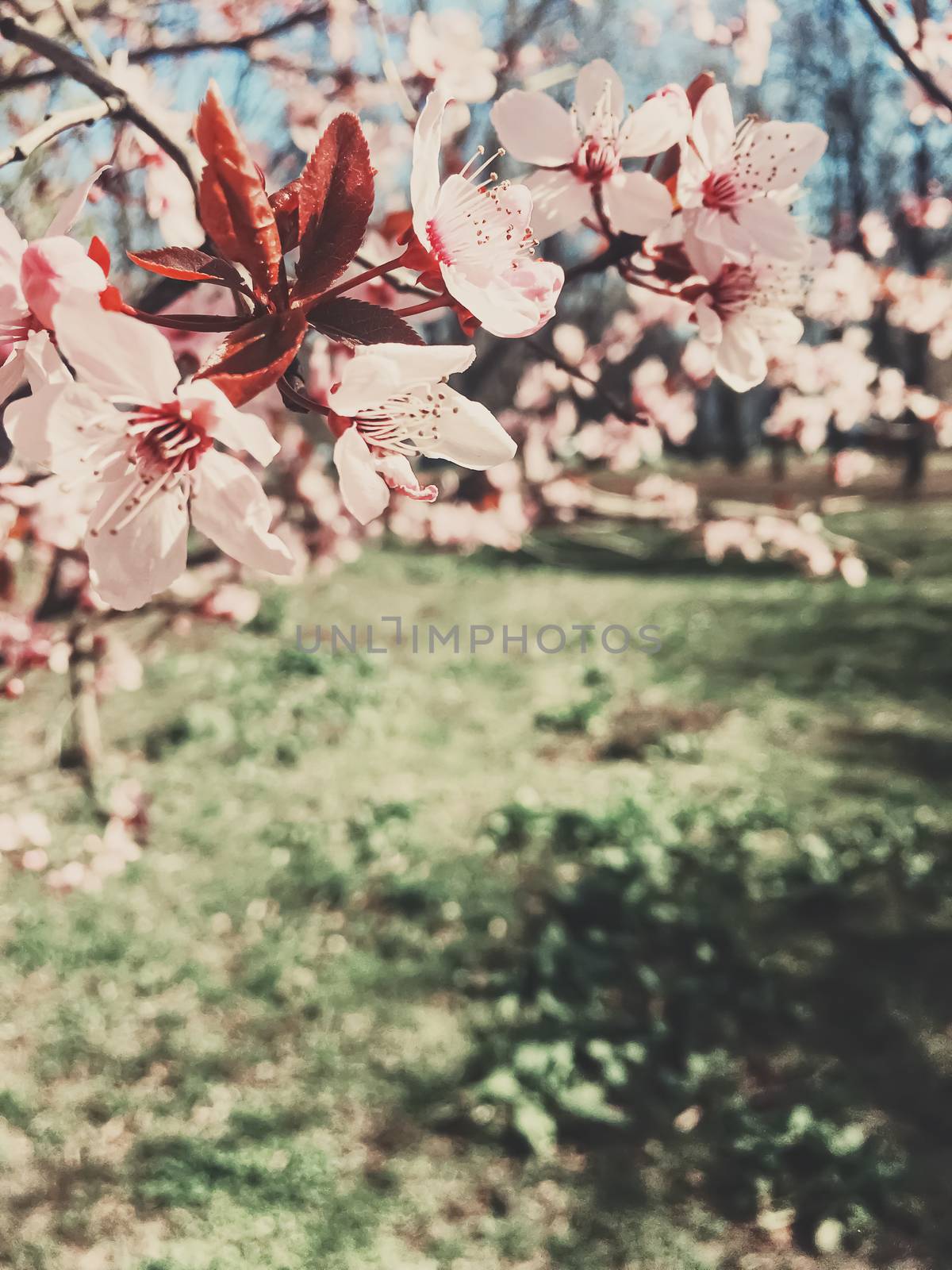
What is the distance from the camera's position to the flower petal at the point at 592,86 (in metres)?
0.84

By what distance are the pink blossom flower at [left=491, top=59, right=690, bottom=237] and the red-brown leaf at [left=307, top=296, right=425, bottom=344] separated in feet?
0.95

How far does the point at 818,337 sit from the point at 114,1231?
75.1 ft

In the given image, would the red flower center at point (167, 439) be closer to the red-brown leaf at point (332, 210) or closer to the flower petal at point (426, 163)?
the red-brown leaf at point (332, 210)

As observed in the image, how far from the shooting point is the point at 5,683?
2.13 m

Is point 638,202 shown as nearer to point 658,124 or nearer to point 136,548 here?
point 658,124

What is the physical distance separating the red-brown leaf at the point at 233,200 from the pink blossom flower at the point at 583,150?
13.5 inches

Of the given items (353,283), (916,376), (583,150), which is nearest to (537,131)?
(583,150)

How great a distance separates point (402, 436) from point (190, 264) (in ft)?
0.56

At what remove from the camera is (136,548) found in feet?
1.99

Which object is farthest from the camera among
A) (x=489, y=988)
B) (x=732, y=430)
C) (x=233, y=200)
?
(x=732, y=430)

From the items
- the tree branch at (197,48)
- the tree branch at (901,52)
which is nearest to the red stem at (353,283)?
the tree branch at (901,52)

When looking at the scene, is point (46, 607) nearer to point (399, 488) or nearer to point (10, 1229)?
point (10, 1229)

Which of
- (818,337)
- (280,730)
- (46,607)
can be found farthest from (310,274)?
(818,337)

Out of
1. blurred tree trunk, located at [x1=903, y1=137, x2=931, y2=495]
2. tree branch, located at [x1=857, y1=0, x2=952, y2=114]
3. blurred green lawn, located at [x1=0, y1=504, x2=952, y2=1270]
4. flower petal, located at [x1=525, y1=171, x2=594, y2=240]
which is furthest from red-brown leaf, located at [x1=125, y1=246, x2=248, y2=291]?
blurred tree trunk, located at [x1=903, y1=137, x2=931, y2=495]
